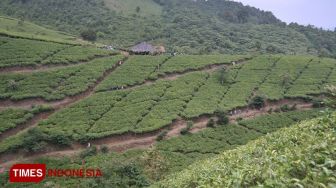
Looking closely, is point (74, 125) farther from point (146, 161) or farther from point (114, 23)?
point (114, 23)

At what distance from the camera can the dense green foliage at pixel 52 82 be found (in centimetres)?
5966

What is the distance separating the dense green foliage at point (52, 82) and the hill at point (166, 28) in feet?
95.4

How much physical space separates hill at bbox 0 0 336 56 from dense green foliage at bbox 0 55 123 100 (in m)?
29.1

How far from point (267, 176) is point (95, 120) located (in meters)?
46.1

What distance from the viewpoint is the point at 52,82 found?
2485 inches

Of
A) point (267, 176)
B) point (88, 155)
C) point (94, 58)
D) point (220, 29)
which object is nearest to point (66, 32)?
point (94, 58)

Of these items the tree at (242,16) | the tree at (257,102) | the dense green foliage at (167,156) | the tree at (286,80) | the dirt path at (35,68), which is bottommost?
the dense green foliage at (167,156)

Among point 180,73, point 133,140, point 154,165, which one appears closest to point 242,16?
point 180,73

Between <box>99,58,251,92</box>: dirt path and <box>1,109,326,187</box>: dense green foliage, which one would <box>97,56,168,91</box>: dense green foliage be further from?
<box>1,109,326,187</box>: dense green foliage

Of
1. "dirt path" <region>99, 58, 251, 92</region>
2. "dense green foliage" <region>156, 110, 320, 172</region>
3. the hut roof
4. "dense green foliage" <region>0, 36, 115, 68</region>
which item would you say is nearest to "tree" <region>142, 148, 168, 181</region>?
"dense green foliage" <region>156, 110, 320, 172</region>

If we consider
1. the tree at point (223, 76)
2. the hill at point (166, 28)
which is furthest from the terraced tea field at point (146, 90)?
the hill at point (166, 28)

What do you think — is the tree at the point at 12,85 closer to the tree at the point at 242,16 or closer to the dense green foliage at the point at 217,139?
the dense green foliage at the point at 217,139

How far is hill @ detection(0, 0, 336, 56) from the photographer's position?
105188 millimetres

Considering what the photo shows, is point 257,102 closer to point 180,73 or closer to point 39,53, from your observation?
point 180,73
